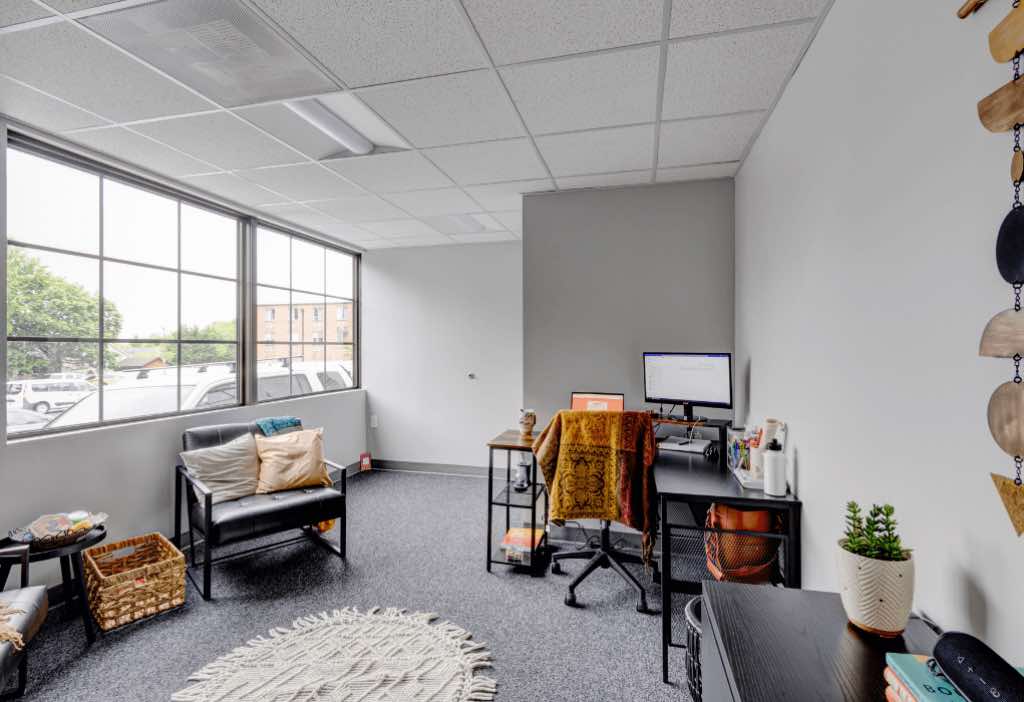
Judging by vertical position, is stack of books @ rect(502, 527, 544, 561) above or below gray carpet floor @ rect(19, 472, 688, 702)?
above

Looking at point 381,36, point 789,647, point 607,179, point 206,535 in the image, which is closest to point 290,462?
point 206,535

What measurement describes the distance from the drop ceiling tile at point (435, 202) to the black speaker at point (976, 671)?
3.32 m

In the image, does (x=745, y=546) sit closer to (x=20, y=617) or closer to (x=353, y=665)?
(x=353, y=665)

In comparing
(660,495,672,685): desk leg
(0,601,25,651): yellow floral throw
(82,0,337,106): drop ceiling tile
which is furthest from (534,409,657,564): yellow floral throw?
(0,601,25,651): yellow floral throw

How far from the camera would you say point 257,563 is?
Answer: 9.95ft

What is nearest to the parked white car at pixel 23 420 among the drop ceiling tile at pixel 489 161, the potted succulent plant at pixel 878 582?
the drop ceiling tile at pixel 489 161

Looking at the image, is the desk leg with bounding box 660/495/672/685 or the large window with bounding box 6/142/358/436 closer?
the desk leg with bounding box 660/495/672/685

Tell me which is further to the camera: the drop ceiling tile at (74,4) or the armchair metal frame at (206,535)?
the armchair metal frame at (206,535)

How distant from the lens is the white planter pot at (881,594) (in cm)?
97

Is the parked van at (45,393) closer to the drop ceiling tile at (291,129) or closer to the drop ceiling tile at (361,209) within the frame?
the drop ceiling tile at (291,129)

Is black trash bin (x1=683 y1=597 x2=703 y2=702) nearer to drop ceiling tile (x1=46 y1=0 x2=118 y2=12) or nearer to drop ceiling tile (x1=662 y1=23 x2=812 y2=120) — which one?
drop ceiling tile (x1=662 y1=23 x2=812 y2=120)

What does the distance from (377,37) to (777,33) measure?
→ 4.85 ft

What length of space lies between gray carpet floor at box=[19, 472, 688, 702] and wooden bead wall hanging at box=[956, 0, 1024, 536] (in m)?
1.63

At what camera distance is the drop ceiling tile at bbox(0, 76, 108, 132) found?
2.09 meters
